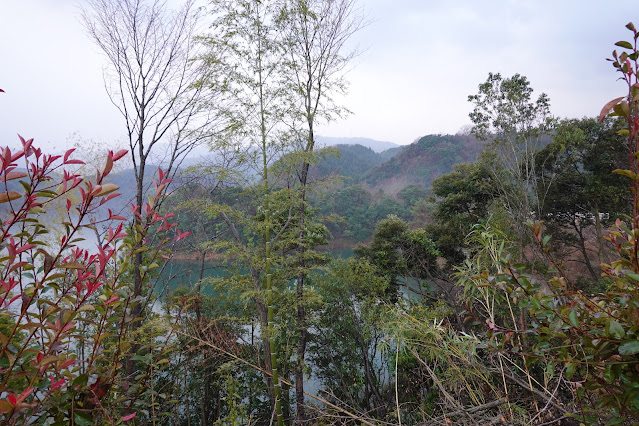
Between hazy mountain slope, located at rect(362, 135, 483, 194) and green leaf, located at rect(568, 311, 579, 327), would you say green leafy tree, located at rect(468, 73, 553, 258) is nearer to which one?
green leaf, located at rect(568, 311, 579, 327)

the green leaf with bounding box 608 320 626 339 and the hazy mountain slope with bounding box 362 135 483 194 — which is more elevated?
the hazy mountain slope with bounding box 362 135 483 194

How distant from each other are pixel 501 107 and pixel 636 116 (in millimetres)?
7700

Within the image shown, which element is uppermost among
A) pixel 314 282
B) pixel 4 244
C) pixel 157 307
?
pixel 4 244

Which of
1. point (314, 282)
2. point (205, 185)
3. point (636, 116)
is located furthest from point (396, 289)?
point (636, 116)

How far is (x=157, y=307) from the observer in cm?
916

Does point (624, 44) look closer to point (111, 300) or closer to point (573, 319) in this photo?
point (573, 319)

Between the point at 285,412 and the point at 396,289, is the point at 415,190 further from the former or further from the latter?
the point at 285,412

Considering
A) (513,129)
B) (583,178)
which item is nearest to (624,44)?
(513,129)

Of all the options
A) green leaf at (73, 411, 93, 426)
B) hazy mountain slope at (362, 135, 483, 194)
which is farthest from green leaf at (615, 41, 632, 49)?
hazy mountain slope at (362, 135, 483, 194)

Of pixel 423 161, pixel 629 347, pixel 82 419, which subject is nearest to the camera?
pixel 629 347

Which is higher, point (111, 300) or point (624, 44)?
point (624, 44)

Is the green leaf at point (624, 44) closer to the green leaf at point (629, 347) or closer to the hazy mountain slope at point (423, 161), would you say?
the green leaf at point (629, 347)

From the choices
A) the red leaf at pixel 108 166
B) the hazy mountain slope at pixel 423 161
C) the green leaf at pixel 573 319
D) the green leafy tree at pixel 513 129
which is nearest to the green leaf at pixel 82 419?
the red leaf at pixel 108 166

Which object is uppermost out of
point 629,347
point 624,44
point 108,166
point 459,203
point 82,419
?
point 624,44
